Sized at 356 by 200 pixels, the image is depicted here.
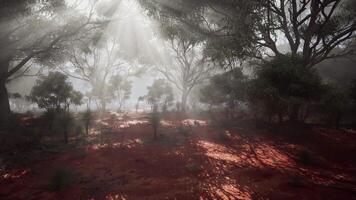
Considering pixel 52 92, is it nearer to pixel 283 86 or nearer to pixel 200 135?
pixel 200 135

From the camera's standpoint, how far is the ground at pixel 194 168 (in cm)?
786

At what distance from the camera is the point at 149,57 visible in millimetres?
35969

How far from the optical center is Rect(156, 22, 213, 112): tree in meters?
18.2

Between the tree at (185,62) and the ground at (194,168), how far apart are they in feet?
22.0

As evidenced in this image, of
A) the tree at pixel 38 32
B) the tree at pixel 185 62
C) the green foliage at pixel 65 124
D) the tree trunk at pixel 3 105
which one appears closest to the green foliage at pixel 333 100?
the tree at pixel 185 62

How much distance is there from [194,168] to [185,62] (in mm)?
23963

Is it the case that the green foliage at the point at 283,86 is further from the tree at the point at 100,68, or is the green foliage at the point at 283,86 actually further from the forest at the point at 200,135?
the tree at the point at 100,68

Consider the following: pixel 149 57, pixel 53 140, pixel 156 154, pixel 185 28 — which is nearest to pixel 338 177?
pixel 156 154

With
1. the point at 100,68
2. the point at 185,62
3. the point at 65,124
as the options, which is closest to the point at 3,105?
the point at 65,124

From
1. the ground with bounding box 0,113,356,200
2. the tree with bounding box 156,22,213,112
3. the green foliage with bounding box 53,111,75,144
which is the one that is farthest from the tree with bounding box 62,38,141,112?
the ground with bounding box 0,113,356,200

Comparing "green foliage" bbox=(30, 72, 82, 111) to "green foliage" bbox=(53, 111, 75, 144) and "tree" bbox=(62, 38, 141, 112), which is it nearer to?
"green foliage" bbox=(53, 111, 75, 144)

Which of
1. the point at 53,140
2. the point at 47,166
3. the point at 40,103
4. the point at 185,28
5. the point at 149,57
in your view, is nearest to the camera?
the point at 47,166

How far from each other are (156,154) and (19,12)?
1140 cm

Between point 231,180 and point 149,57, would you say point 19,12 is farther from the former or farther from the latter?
point 149,57
